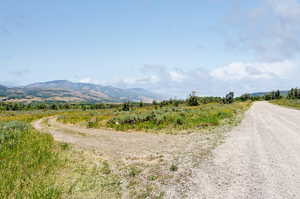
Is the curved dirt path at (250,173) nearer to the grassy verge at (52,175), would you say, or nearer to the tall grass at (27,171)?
the grassy verge at (52,175)

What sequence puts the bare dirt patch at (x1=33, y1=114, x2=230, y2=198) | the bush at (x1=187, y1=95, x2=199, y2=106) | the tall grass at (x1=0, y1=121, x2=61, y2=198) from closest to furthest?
the tall grass at (x1=0, y1=121, x2=61, y2=198), the bare dirt patch at (x1=33, y1=114, x2=230, y2=198), the bush at (x1=187, y1=95, x2=199, y2=106)

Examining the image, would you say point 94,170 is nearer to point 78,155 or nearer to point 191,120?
point 78,155

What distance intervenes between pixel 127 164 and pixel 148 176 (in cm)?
204

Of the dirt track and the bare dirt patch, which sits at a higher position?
the dirt track

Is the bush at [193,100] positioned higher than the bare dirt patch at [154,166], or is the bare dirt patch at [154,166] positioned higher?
the bush at [193,100]

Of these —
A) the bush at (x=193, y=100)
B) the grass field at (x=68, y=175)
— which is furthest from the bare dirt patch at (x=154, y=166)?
the bush at (x=193, y=100)

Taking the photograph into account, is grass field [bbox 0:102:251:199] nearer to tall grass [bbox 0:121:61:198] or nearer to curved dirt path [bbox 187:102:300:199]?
tall grass [bbox 0:121:61:198]

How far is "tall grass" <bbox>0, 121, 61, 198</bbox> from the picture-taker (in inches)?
233

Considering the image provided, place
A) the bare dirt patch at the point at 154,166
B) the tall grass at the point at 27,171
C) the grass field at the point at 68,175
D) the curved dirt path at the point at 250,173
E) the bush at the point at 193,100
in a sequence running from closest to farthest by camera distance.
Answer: the curved dirt path at the point at 250,173 < the tall grass at the point at 27,171 < the grass field at the point at 68,175 < the bare dirt patch at the point at 154,166 < the bush at the point at 193,100

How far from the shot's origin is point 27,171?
7.63 m

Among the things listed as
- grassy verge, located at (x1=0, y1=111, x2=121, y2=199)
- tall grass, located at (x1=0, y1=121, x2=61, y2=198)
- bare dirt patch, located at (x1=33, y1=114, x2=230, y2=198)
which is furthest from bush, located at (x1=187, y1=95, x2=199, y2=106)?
tall grass, located at (x1=0, y1=121, x2=61, y2=198)

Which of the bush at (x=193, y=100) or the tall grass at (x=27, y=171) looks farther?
the bush at (x=193, y=100)

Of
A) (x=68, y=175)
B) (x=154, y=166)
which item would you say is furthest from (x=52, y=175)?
(x=154, y=166)

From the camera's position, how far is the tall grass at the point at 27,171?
591 centimetres
